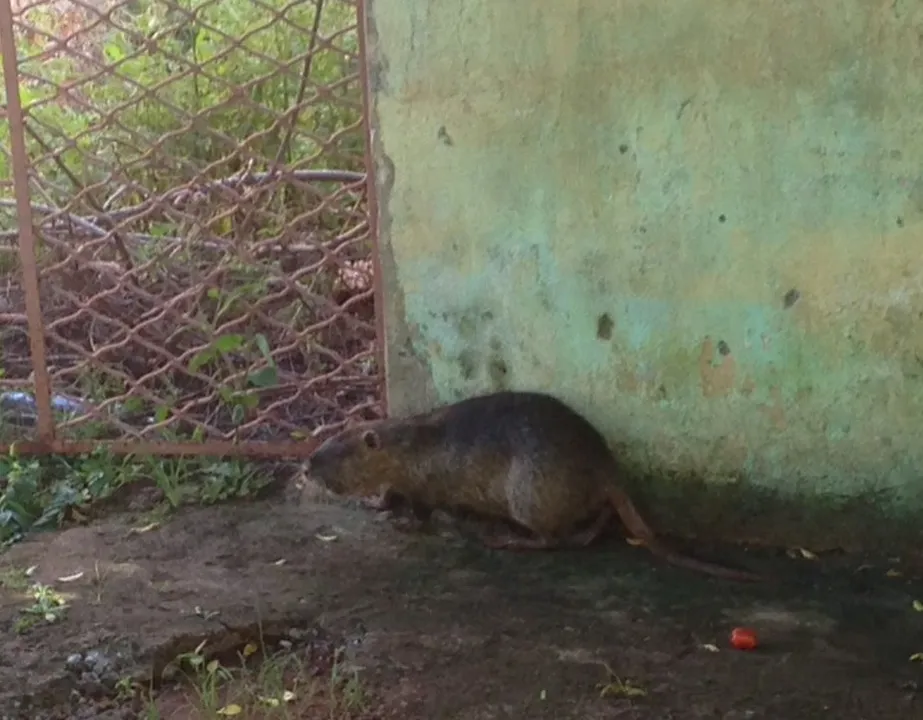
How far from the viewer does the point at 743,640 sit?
3.18 meters

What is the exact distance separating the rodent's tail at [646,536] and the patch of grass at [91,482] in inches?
51.4

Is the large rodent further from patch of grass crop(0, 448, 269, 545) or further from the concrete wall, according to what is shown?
patch of grass crop(0, 448, 269, 545)

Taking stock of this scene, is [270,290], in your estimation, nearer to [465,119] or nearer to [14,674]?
[465,119]

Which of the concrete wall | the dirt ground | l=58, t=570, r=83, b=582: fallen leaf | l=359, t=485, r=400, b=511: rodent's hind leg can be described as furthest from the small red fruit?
l=58, t=570, r=83, b=582: fallen leaf

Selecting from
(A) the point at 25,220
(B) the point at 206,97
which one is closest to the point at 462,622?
(A) the point at 25,220

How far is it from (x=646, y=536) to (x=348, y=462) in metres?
1.05

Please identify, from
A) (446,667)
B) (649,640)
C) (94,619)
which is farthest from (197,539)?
(649,640)

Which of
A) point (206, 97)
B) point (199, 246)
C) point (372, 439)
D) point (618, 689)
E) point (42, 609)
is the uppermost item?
point (206, 97)

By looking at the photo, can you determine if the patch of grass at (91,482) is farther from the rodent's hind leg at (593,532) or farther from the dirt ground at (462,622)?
the rodent's hind leg at (593,532)

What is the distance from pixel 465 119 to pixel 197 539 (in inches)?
64.2

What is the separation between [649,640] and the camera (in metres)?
3.24

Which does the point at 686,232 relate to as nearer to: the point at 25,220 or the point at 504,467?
the point at 504,467

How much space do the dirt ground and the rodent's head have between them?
0.15 m

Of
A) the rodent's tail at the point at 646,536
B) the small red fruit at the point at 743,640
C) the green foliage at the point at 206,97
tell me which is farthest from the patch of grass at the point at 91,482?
the small red fruit at the point at 743,640
